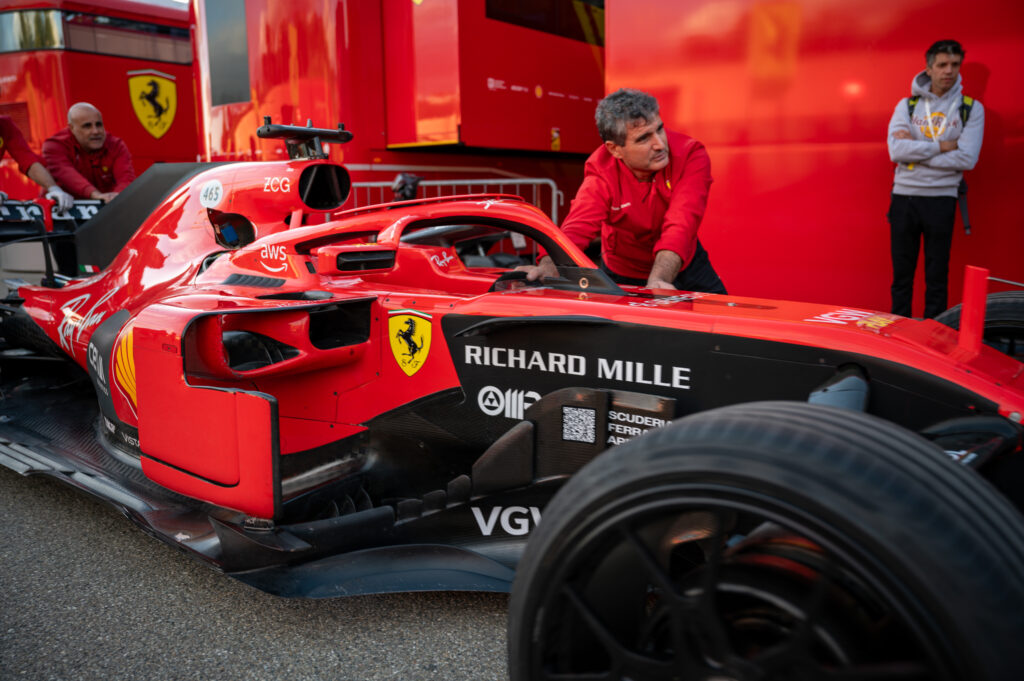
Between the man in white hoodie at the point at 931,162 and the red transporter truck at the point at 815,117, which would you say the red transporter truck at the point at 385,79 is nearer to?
the red transporter truck at the point at 815,117

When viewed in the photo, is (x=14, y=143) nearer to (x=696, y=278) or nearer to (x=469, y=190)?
(x=469, y=190)

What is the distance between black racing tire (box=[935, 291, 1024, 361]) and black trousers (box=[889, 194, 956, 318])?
1.99 metres

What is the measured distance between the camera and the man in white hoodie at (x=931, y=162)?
4391 millimetres

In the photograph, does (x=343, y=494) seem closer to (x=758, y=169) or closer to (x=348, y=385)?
(x=348, y=385)

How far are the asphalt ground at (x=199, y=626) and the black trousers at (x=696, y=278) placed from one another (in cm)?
162

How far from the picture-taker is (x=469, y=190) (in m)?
7.71

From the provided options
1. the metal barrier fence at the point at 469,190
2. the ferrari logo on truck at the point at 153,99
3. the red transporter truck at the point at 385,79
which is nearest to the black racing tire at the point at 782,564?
the metal barrier fence at the point at 469,190

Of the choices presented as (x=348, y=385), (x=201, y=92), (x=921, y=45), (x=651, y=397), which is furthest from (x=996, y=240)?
(x=201, y=92)

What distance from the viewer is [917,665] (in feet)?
3.50

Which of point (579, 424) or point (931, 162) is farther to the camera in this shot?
point (931, 162)

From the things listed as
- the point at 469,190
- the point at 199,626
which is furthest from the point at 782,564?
the point at 469,190

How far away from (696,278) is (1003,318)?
1.19 metres

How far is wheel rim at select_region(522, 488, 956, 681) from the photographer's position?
1.09m

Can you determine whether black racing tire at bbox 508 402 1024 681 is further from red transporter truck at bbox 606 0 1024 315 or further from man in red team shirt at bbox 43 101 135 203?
man in red team shirt at bbox 43 101 135 203
